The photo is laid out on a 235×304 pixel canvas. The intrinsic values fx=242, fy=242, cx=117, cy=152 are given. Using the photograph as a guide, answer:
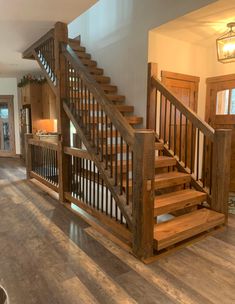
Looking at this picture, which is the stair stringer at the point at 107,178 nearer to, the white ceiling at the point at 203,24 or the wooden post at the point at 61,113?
the wooden post at the point at 61,113

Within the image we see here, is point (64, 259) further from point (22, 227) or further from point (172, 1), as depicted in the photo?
point (172, 1)

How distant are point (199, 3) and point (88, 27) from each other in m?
2.85

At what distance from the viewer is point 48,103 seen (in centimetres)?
717

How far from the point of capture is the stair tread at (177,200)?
2.73 m

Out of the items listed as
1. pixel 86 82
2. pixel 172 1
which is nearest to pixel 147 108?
pixel 86 82

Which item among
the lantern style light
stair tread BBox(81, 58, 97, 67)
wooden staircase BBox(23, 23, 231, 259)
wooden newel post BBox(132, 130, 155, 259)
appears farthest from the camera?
stair tread BBox(81, 58, 97, 67)

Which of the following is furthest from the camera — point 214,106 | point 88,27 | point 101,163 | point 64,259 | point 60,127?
point 88,27

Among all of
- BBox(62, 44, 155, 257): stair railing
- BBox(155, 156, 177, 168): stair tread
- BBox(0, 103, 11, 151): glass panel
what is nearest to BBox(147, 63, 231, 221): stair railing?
BBox(155, 156, 177, 168): stair tread

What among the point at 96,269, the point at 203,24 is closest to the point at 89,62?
the point at 203,24

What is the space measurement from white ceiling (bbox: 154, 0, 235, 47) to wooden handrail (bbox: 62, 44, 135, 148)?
4.71ft

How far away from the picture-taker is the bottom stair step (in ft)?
7.85

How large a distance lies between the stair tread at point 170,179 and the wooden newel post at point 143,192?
751 millimetres

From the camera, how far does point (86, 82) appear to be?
304 centimetres

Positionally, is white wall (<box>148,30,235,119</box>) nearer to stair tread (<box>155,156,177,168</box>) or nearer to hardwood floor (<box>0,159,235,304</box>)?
stair tread (<box>155,156,177,168</box>)
